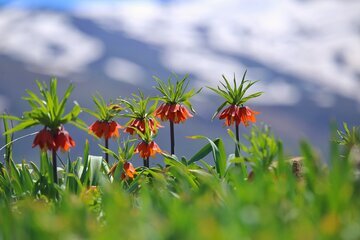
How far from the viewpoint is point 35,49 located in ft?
443

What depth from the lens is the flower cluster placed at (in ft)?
10.4

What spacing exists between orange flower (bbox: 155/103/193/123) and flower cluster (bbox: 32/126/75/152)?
120cm

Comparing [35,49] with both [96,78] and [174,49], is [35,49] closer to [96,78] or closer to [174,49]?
[96,78]

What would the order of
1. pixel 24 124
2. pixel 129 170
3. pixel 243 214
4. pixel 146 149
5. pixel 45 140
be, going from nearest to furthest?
pixel 243 214
pixel 24 124
pixel 45 140
pixel 129 170
pixel 146 149

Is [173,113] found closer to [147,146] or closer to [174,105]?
[174,105]

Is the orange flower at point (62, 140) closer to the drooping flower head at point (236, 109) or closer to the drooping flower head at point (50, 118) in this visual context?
the drooping flower head at point (50, 118)

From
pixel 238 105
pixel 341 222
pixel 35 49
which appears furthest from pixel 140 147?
pixel 35 49

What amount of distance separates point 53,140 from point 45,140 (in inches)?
1.3

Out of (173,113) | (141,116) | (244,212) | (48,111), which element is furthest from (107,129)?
(244,212)

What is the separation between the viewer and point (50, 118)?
3129mm

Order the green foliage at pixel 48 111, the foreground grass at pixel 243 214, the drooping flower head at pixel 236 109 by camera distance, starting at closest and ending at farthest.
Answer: the foreground grass at pixel 243 214
the green foliage at pixel 48 111
the drooping flower head at pixel 236 109

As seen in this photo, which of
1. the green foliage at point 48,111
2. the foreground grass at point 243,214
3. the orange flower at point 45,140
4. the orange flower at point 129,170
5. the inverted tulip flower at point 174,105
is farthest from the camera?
the inverted tulip flower at point 174,105

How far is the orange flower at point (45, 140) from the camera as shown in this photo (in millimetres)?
3168

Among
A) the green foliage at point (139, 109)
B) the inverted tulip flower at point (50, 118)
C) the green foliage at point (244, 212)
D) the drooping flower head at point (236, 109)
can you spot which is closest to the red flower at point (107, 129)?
the green foliage at point (139, 109)
